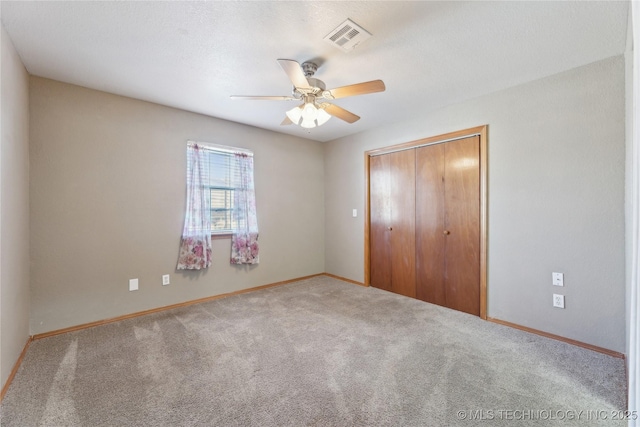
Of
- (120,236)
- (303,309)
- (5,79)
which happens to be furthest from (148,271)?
(5,79)

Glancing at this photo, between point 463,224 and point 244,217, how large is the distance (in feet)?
9.09

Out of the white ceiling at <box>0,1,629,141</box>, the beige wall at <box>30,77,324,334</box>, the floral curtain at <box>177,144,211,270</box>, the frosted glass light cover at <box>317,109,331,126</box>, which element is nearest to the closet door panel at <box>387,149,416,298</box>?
the white ceiling at <box>0,1,629,141</box>

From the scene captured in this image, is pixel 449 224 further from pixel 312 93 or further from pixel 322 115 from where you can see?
pixel 312 93

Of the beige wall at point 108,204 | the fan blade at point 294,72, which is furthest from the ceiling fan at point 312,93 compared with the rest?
the beige wall at point 108,204

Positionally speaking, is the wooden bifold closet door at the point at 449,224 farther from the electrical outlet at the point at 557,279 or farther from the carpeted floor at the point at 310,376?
the electrical outlet at the point at 557,279

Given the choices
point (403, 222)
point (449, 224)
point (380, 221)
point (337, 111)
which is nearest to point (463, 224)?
point (449, 224)

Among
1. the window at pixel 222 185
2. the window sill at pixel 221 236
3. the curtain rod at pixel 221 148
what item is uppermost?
the curtain rod at pixel 221 148

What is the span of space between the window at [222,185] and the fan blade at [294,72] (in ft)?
6.46

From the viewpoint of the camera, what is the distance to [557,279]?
2.47m

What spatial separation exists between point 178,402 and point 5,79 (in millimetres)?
2425

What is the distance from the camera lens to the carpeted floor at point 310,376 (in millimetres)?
1568

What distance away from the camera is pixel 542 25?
1.82 meters

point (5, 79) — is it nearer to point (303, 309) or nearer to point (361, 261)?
point (303, 309)

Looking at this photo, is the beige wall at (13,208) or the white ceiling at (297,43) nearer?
the white ceiling at (297,43)
